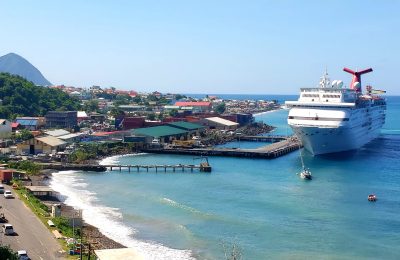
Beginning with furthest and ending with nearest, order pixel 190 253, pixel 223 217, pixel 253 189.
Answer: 1. pixel 253 189
2. pixel 223 217
3. pixel 190 253

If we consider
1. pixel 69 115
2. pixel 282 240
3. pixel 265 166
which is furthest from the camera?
pixel 69 115

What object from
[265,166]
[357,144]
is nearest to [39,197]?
[265,166]

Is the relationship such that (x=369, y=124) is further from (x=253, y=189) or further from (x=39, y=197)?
(x=39, y=197)

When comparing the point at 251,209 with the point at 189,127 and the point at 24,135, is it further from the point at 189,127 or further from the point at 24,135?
the point at 189,127

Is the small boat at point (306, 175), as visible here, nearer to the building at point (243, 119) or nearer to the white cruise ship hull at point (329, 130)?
the white cruise ship hull at point (329, 130)

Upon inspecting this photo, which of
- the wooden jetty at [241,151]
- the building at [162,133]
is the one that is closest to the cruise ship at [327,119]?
the wooden jetty at [241,151]

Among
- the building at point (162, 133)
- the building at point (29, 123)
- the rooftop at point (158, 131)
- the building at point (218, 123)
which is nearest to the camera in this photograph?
the building at point (162, 133)

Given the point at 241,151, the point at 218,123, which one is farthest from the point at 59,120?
the point at 241,151
